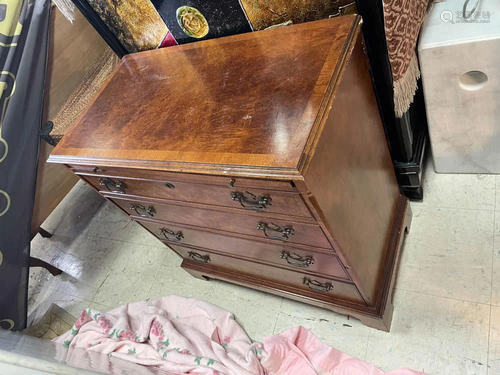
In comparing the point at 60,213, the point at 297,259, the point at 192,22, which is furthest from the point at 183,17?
the point at 60,213

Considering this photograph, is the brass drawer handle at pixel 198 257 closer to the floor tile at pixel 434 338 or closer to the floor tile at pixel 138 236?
the floor tile at pixel 138 236

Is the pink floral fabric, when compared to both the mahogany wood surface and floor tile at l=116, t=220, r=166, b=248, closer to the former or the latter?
floor tile at l=116, t=220, r=166, b=248

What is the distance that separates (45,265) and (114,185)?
1.14 metres

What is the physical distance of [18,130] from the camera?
66.9 inches

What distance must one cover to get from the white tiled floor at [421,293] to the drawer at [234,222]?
1.87 ft

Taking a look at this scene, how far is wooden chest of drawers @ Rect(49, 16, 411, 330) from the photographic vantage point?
0.90 m

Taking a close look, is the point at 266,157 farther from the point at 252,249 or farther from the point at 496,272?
the point at 496,272

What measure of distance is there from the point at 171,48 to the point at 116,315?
122cm

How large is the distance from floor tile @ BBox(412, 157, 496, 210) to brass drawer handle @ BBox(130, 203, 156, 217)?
110 centimetres

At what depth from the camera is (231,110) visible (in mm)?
1010

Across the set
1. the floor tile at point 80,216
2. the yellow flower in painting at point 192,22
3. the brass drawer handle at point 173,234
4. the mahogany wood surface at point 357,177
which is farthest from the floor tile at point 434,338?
the floor tile at point 80,216

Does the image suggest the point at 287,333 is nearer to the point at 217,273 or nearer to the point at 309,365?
the point at 309,365

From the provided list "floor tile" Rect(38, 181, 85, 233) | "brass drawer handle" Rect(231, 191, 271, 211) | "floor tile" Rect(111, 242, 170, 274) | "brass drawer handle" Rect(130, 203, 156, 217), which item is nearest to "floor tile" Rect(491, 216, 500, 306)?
"brass drawer handle" Rect(231, 191, 271, 211)

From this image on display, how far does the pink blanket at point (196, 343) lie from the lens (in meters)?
1.41
